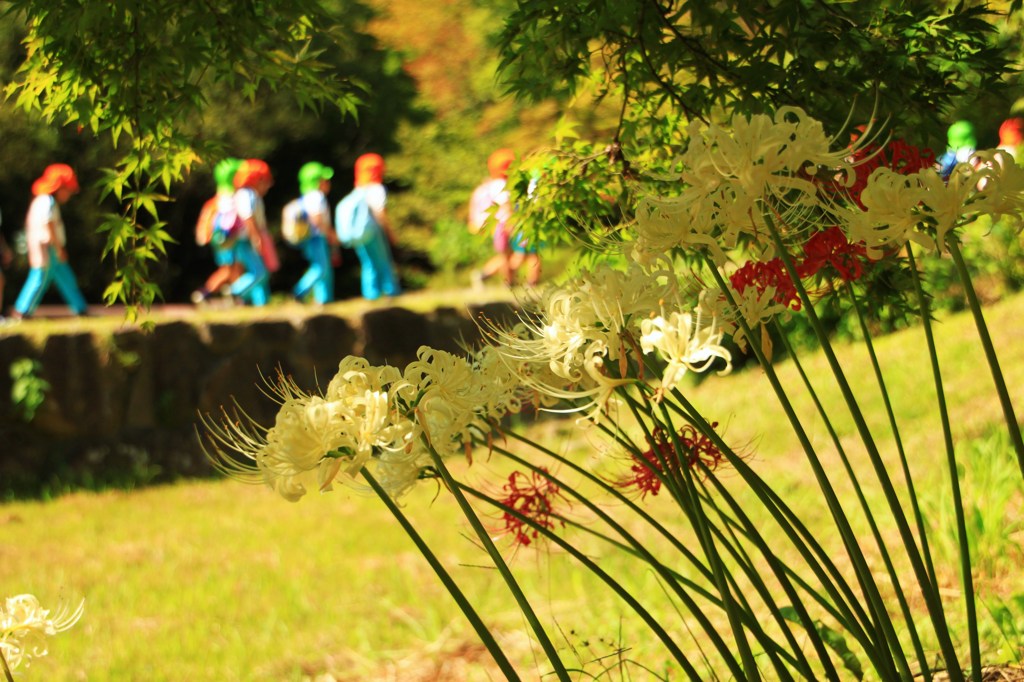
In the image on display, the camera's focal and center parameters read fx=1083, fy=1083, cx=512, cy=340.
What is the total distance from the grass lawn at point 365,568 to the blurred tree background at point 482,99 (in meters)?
0.96

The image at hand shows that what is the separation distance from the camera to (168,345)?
9117mm

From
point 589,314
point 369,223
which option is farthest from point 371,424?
point 369,223

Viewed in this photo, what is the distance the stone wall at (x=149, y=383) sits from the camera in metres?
8.62

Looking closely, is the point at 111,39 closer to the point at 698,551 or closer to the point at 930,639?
the point at 930,639

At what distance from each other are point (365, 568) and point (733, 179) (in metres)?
4.53

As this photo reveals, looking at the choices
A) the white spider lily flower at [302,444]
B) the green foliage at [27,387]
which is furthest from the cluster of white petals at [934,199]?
the green foliage at [27,387]

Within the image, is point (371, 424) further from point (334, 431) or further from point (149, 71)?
point (149, 71)

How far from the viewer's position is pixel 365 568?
223 inches

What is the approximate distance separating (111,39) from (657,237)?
1.75 metres


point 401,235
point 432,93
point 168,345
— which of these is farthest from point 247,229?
point 432,93

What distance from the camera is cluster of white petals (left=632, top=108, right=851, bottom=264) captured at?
4.75ft

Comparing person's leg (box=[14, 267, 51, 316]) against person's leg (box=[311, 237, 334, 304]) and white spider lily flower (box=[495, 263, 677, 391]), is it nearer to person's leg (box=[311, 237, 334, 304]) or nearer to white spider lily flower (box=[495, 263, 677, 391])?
person's leg (box=[311, 237, 334, 304])

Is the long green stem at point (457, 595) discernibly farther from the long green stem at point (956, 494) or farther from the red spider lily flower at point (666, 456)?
the long green stem at point (956, 494)

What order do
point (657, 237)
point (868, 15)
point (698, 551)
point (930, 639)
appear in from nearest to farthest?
point (657, 237) < point (868, 15) < point (930, 639) < point (698, 551)
